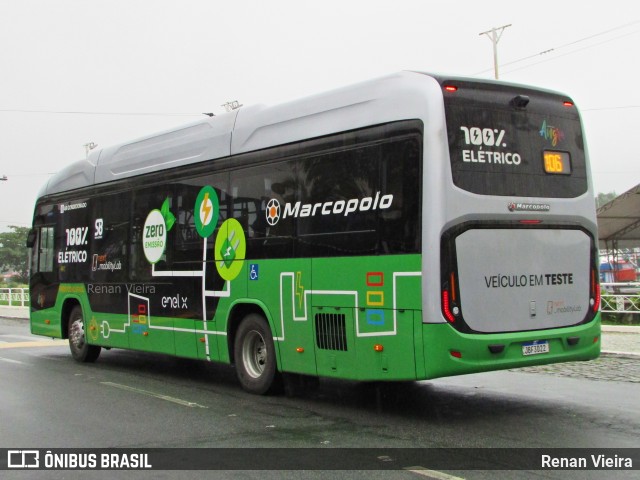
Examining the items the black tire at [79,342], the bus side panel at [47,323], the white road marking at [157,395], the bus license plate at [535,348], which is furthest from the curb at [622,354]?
the bus side panel at [47,323]

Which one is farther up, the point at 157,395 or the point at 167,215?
the point at 167,215

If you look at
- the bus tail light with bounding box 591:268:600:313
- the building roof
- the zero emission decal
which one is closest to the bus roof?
the zero emission decal

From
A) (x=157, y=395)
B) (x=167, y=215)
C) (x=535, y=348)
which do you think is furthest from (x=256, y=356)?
(x=535, y=348)

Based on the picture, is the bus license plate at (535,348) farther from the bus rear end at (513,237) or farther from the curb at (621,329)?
the curb at (621,329)

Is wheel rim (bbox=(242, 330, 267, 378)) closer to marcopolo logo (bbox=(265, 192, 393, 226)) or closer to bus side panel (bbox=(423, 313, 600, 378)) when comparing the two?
marcopolo logo (bbox=(265, 192, 393, 226))

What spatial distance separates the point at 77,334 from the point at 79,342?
0.54ft

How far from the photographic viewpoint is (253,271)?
10.0 metres

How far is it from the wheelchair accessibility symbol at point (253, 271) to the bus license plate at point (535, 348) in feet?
11.7

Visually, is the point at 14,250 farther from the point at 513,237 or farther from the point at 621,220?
the point at 513,237

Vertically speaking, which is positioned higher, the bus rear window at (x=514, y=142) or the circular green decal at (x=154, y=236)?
the bus rear window at (x=514, y=142)

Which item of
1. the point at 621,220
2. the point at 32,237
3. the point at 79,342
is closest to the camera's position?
the point at 79,342

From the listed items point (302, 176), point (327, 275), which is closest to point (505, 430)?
point (327, 275)

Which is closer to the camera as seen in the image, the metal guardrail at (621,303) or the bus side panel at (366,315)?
the bus side panel at (366,315)

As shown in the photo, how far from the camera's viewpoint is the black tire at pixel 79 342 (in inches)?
555
